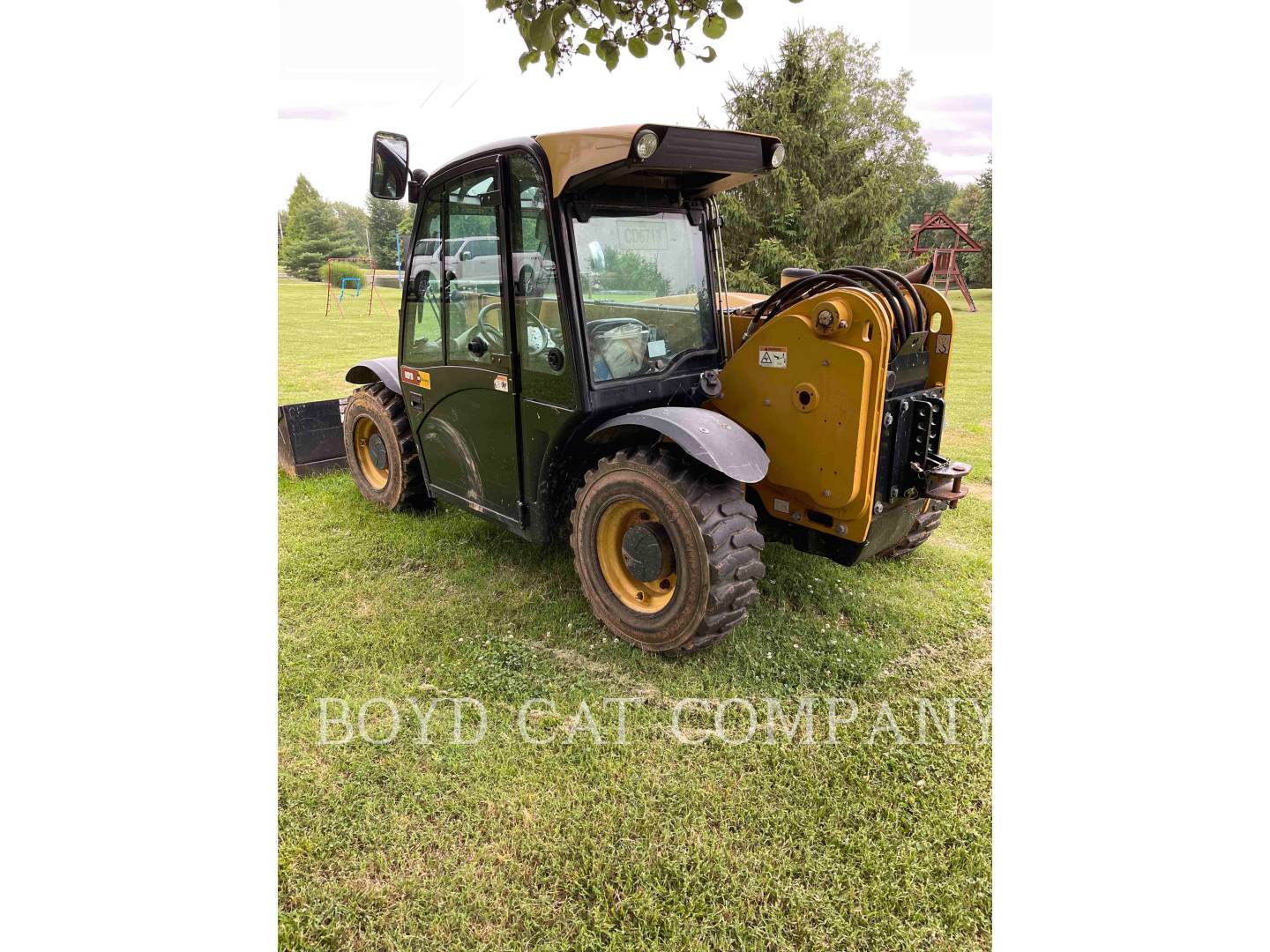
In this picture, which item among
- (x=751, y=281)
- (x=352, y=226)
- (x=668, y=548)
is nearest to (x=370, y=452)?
(x=668, y=548)

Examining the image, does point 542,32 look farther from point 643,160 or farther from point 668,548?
point 668,548

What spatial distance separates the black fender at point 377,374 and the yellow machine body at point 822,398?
224 cm

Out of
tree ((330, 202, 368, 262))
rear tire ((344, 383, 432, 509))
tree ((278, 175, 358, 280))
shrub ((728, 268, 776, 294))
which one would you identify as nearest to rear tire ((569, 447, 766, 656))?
rear tire ((344, 383, 432, 509))

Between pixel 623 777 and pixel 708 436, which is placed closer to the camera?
pixel 623 777

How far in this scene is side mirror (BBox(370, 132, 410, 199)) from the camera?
137 inches

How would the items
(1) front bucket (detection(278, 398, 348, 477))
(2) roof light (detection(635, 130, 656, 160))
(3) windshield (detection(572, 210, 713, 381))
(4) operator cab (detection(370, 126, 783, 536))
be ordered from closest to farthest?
(2) roof light (detection(635, 130, 656, 160))
(4) operator cab (detection(370, 126, 783, 536))
(3) windshield (detection(572, 210, 713, 381))
(1) front bucket (detection(278, 398, 348, 477))

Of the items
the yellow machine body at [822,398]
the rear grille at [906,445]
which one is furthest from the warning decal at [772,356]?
the rear grille at [906,445]

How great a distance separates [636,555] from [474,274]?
1537mm

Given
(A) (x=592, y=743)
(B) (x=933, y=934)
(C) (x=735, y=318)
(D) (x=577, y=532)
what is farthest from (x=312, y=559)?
(B) (x=933, y=934)

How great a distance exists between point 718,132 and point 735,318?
101 cm

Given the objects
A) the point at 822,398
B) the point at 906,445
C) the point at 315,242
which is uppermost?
the point at 315,242

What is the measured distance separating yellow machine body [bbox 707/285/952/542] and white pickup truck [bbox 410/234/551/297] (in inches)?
37.6

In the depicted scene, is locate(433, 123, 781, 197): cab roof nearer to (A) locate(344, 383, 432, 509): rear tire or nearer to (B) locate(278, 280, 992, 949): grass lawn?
(B) locate(278, 280, 992, 949): grass lawn

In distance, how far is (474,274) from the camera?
3441 millimetres
